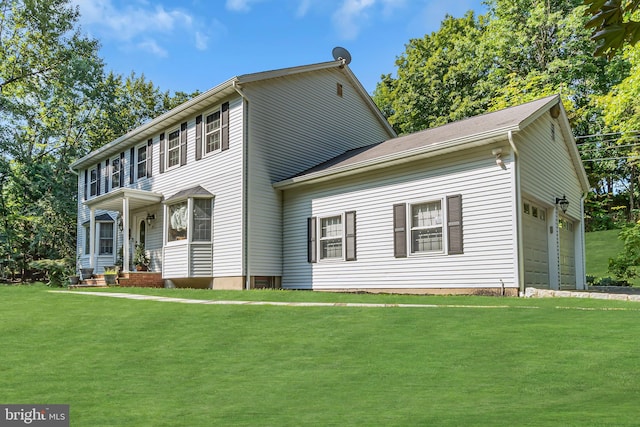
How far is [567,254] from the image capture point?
17.1 metres

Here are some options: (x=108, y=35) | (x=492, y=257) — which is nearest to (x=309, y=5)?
(x=492, y=257)

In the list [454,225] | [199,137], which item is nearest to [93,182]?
[199,137]

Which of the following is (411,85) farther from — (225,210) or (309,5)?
(225,210)

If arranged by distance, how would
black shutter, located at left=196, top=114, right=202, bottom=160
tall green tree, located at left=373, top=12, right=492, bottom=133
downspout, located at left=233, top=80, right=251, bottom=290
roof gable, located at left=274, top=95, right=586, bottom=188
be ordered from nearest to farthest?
roof gable, located at left=274, top=95, right=586, bottom=188, downspout, located at left=233, top=80, right=251, bottom=290, black shutter, located at left=196, top=114, right=202, bottom=160, tall green tree, located at left=373, top=12, right=492, bottom=133

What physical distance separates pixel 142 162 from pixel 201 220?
5.86 metres

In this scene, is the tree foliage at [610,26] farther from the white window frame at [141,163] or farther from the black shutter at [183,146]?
the white window frame at [141,163]

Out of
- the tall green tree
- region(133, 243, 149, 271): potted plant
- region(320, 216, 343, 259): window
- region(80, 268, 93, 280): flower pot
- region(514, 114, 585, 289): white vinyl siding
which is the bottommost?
region(80, 268, 93, 280): flower pot

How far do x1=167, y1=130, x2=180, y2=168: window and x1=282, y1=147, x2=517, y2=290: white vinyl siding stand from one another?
15.7 feet

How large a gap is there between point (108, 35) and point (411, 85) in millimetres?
18510

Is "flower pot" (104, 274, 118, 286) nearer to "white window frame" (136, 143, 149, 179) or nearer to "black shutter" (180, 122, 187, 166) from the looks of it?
"white window frame" (136, 143, 149, 179)

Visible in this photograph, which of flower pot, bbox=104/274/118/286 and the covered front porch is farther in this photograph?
the covered front porch

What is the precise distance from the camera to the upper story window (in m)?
25.9

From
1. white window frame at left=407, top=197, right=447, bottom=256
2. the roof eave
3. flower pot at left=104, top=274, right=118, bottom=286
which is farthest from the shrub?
white window frame at left=407, top=197, right=447, bottom=256

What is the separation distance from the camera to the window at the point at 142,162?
Answer: 21672mm
